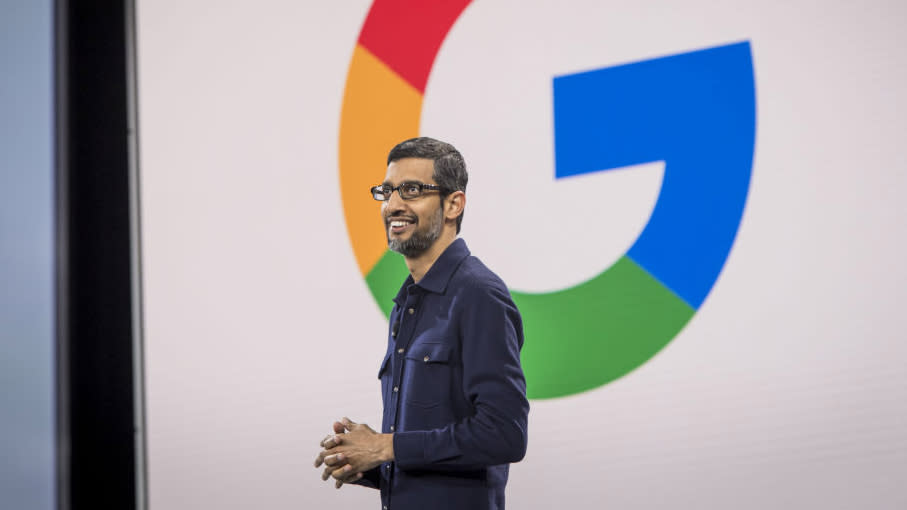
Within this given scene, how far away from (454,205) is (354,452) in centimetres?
54

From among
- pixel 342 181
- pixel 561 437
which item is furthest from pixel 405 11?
pixel 561 437

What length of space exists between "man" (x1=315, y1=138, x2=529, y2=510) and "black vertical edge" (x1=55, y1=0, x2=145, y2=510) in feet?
4.04

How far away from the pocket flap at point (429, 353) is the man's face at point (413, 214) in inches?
8.7

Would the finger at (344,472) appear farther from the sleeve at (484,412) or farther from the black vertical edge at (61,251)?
the black vertical edge at (61,251)

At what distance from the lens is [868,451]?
1550 millimetres

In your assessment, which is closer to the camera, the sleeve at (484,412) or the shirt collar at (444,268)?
the sleeve at (484,412)

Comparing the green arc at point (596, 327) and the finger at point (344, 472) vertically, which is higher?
the green arc at point (596, 327)

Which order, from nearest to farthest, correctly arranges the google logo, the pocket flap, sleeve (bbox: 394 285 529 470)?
sleeve (bbox: 394 285 529 470) → the pocket flap → the google logo

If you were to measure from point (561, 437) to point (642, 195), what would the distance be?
1.98 feet

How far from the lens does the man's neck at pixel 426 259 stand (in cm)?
157

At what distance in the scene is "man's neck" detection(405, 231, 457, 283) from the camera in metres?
1.57

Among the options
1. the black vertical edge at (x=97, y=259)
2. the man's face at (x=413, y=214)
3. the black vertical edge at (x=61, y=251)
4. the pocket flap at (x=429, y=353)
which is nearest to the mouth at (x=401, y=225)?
the man's face at (x=413, y=214)

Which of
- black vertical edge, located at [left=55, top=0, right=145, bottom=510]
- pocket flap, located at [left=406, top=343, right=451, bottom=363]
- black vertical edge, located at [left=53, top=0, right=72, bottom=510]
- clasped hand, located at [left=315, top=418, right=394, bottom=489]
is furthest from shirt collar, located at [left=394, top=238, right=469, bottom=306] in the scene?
black vertical edge, located at [left=53, top=0, right=72, bottom=510]

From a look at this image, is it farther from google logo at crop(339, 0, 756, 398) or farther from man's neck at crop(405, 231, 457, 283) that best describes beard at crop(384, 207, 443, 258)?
google logo at crop(339, 0, 756, 398)
